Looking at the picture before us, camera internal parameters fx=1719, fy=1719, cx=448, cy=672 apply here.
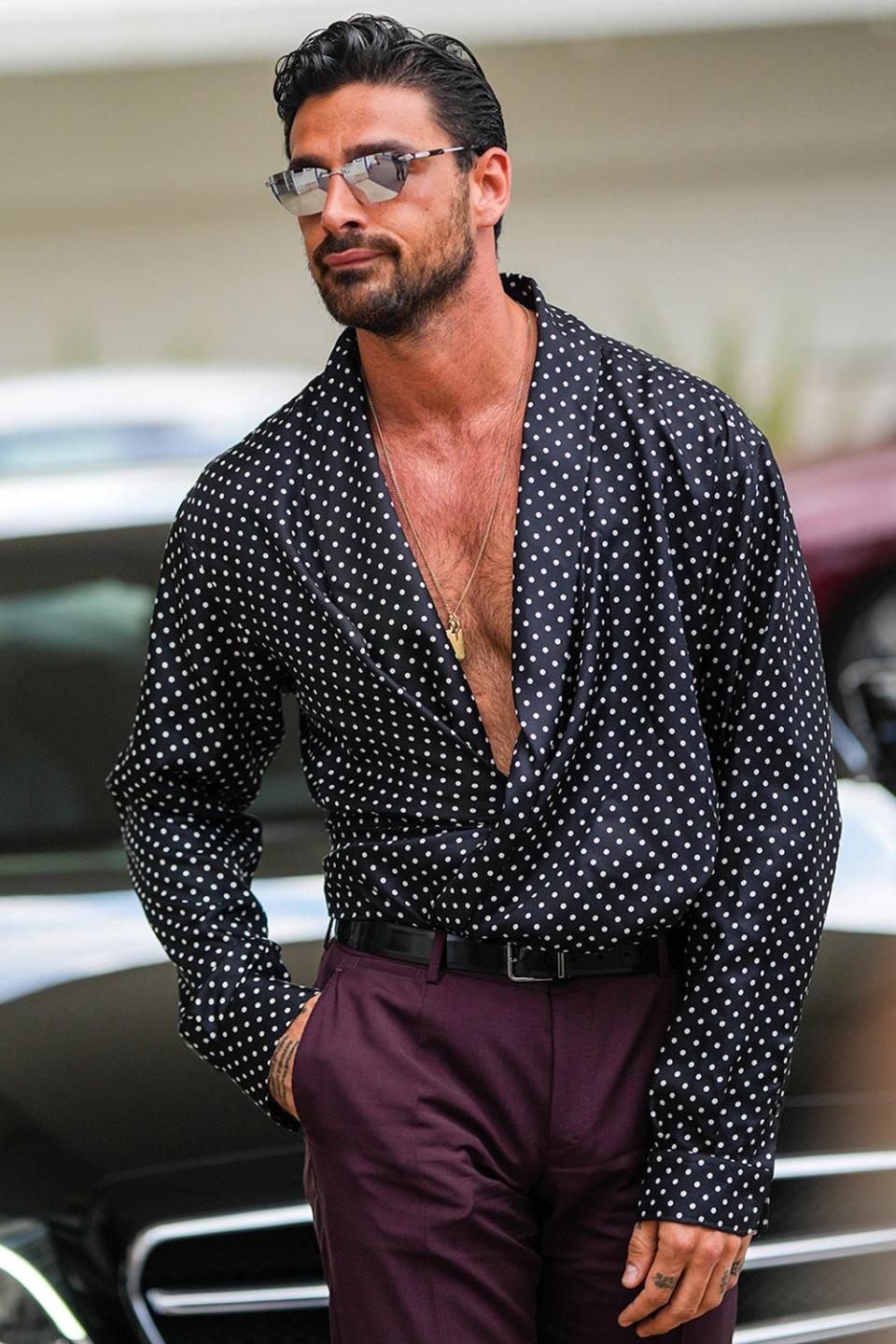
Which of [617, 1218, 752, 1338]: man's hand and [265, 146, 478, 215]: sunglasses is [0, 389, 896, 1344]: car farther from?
[265, 146, 478, 215]: sunglasses

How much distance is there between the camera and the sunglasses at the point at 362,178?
1638mm

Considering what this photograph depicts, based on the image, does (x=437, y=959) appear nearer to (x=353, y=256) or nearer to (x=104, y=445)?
(x=353, y=256)

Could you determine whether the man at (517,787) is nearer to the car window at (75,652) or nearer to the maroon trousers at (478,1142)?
the maroon trousers at (478,1142)

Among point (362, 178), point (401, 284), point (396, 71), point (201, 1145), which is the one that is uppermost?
point (396, 71)

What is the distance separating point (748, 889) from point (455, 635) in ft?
1.22

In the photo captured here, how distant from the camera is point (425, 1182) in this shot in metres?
1.60

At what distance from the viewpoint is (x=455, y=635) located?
5.52ft

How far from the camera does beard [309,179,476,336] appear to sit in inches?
65.1

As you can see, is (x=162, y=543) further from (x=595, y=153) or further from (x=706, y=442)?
(x=595, y=153)

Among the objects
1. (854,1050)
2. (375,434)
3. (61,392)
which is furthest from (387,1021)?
(61,392)

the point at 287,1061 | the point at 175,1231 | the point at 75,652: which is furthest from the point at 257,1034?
the point at 75,652

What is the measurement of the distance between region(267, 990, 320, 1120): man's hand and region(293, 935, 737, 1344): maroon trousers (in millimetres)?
19

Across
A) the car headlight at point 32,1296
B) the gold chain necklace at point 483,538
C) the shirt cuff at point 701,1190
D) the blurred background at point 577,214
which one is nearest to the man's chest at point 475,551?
the gold chain necklace at point 483,538

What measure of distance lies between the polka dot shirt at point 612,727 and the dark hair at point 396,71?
210mm
